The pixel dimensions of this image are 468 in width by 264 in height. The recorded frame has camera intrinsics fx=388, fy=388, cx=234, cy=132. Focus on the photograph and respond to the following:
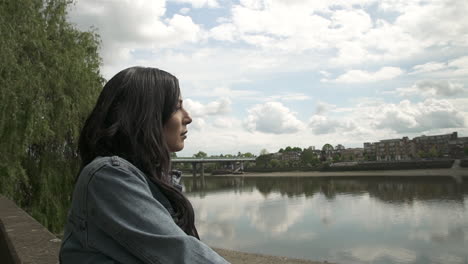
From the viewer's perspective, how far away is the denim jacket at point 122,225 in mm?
824

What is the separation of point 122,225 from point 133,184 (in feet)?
0.31

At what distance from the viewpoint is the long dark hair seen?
40.9 inches

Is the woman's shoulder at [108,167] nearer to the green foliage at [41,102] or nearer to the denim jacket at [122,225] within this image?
the denim jacket at [122,225]

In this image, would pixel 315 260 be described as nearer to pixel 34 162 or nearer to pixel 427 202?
pixel 34 162

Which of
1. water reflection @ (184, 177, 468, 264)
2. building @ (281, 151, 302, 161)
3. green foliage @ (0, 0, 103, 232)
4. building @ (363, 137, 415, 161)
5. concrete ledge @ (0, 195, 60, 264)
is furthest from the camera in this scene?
building @ (281, 151, 302, 161)

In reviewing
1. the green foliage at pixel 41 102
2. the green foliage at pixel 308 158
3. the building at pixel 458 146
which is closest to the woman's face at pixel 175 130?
the green foliage at pixel 41 102

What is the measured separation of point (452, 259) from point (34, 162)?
13.7 meters

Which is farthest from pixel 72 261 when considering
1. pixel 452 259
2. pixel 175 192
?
pixel 452 259

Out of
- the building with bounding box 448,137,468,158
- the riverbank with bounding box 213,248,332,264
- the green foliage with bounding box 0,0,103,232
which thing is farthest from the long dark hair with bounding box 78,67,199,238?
the building with bounding box 448,137,468,158

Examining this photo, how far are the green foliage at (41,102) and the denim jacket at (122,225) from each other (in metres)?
7.19

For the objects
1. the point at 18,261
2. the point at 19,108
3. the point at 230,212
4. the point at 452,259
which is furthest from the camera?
the point at 230,212

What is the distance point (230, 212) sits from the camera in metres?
27.3

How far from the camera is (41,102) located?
8.27 meters

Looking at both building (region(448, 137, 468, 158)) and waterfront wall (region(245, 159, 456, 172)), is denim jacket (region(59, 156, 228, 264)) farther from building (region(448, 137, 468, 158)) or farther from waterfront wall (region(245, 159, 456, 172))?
building (region(448, 137, 468, 158))
